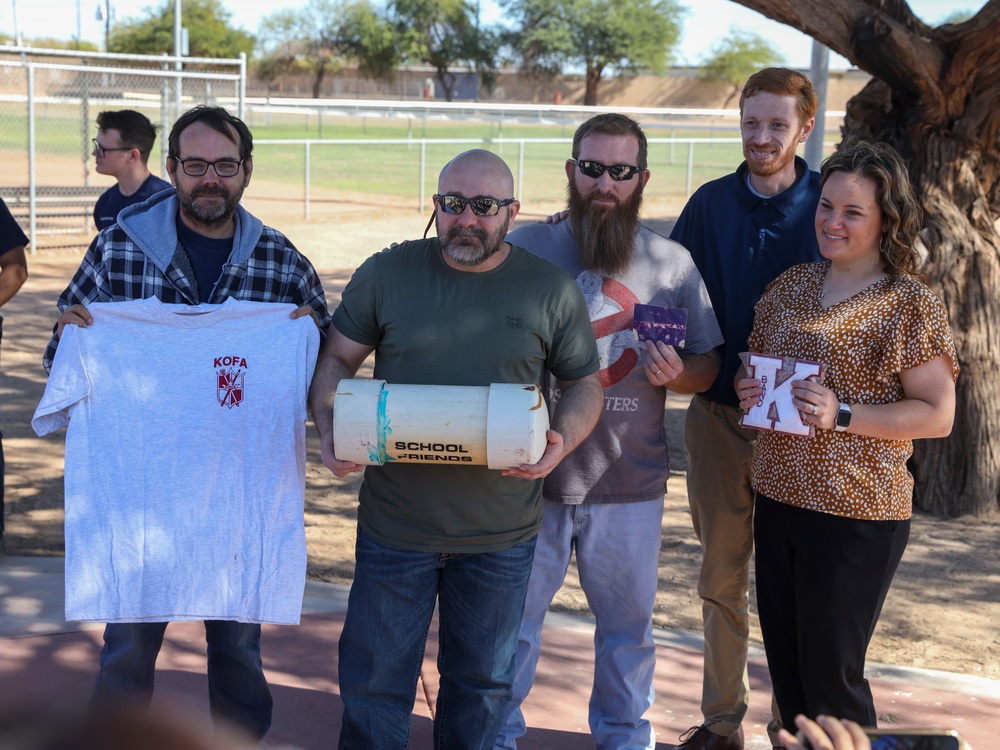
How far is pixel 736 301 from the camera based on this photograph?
3945 millimetres

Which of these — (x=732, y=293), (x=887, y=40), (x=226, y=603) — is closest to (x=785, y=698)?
(x=732, y=293)

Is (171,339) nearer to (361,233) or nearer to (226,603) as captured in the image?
(226,603)

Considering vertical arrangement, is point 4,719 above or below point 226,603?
above

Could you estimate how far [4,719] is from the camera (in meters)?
0.90

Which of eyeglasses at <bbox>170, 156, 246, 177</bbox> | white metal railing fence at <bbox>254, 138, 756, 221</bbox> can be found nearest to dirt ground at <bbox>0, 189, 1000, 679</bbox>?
eyeglasses at <bbox>170, 156, 246, 177</bbox>

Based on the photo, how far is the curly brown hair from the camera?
3180mm

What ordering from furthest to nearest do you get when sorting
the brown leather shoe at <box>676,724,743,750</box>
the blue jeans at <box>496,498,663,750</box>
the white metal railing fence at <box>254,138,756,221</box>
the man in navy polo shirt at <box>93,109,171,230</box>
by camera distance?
the white metal railing fence at <box>254,138,756,221</box>
the man in navy polo shirt at <box>93,109,171,230</box>
the brown leather shoe at <box>676,724,743,750</box>
the blue jeans at <box>496,498,663,750</box>

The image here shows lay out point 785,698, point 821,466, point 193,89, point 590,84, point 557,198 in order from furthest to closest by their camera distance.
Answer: point 590,84
point 557,198
point 193,89
point 785,698
point 821,466

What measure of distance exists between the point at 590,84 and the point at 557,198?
56497 millimetres

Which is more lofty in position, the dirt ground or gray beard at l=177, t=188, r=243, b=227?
gray beard at l=177, t=188, r=243, b=227

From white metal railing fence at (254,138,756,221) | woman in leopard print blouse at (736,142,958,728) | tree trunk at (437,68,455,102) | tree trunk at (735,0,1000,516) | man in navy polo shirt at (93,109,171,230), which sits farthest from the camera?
tree trunk at (437,68,455,102)

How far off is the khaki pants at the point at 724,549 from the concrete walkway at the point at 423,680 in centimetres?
30

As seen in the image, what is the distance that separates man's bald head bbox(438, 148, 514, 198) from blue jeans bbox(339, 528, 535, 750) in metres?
1.07

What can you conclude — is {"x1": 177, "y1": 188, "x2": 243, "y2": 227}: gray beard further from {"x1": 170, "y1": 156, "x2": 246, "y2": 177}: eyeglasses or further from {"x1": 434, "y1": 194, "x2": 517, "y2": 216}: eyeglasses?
{"x1": 434, "y1": 194, "x2": 517, "y2": 216}: eyeglasses
